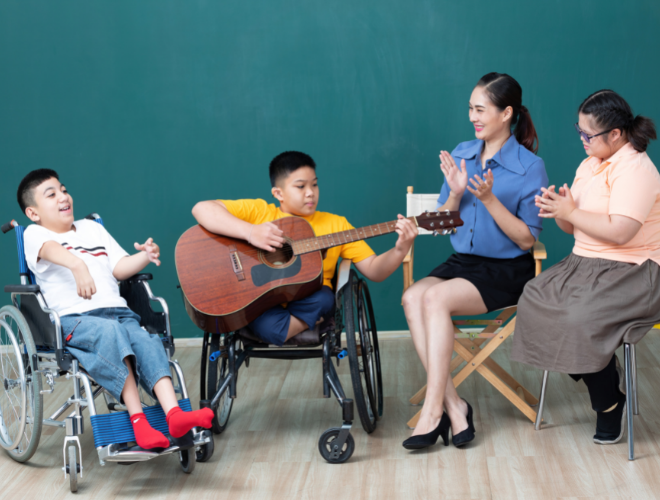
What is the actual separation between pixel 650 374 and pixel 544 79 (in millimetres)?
1509

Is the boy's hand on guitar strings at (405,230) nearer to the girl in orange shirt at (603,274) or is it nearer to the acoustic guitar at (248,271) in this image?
the acoustic guitar at (248,271)

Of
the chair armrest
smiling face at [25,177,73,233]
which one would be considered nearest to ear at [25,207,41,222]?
smiling face at [25,177,73,233]

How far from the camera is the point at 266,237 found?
2.42 metres

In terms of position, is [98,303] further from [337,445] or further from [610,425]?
[610,425]

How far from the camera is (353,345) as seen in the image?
2307 mm

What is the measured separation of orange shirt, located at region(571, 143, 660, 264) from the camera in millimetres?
2225

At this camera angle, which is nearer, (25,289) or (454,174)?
(25,289)

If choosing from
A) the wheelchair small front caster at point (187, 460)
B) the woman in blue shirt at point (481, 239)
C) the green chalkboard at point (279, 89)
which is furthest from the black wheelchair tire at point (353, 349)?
the green chalkboard at point (279, 89)

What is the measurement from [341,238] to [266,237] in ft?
0.86

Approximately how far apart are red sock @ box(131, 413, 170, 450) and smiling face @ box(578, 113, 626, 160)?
1.68 metres

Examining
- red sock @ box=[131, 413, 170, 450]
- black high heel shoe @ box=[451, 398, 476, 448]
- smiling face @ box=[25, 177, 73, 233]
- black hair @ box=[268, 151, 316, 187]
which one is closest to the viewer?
red sock @ box=[131, 413, 170, 450]

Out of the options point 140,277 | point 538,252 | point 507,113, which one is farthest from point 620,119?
point 140,277

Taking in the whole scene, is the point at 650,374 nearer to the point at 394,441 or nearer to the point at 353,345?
the point at 394,441

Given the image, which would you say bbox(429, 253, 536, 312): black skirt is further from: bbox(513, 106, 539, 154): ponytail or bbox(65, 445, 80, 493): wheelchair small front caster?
bbox(65, 445, 80, 493): wheelchair small front caster
